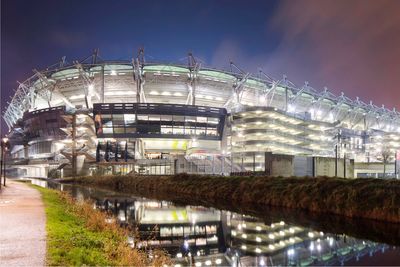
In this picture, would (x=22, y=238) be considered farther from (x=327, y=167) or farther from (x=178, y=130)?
(x=178, y=130)

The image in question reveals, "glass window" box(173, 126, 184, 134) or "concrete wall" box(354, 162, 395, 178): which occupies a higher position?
"glass window" box(173, 126, 184, 134)

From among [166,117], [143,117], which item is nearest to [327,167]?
[166,117]

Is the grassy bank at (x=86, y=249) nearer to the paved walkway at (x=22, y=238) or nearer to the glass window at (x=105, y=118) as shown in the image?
the paved walkway at (x=22, y=238)

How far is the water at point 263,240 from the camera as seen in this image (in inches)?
458

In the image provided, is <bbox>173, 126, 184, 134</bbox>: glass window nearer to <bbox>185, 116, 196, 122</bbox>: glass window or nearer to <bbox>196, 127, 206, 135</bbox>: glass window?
<bbox>185, 116, 196, 122</bbox>: glass window

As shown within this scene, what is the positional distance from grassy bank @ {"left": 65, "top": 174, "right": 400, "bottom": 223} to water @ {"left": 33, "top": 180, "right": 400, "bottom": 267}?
1.28 metres

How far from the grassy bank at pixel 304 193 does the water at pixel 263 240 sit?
A: 1.28 metres

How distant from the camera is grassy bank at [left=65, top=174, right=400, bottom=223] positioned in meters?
17.4

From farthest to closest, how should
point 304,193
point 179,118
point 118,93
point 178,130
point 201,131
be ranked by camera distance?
point 118,93, point 201,131, point 178,130, point 179,118, point 304,193

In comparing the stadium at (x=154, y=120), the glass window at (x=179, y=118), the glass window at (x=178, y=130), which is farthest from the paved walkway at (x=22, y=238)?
the glass window at (x=178, y=130)

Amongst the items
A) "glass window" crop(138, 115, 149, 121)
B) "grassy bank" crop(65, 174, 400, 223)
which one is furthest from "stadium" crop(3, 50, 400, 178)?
"grassy bank" crop(65, 174, 400, 223)

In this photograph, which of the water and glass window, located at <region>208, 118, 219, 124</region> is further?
glass window, located at <region>208, 118, 219, 124</region>

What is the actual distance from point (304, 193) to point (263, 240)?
29.3ft

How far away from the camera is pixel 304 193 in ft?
72.8
